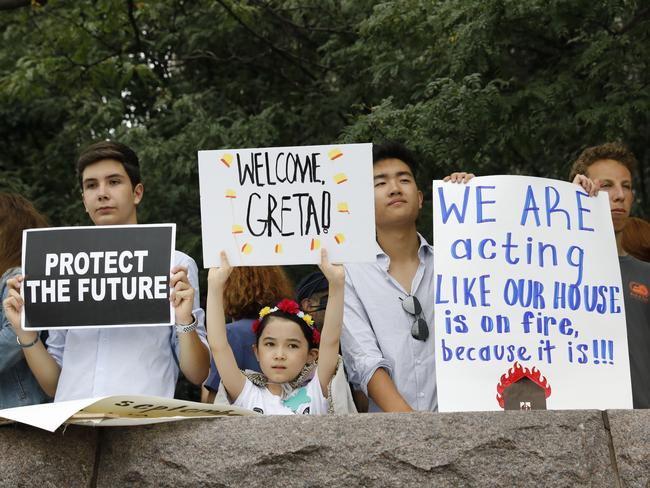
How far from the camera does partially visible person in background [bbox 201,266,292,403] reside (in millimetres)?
4473

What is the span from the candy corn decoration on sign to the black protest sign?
0.23 metres

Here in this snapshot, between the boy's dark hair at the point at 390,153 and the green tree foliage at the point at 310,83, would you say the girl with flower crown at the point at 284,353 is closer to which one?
the boy's dark hair at the point at 390,153

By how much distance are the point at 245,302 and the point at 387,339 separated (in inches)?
24.5

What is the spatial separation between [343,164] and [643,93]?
10.1ft

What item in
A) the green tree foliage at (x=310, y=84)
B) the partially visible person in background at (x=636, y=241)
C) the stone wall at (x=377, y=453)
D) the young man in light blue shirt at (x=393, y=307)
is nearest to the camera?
the stone wall at (x=377, y=453)

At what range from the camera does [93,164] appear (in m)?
4.54

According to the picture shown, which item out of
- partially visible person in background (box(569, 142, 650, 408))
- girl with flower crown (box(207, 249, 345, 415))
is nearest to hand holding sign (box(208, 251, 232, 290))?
girl with flower crown (box(207, 249, 345, 415))

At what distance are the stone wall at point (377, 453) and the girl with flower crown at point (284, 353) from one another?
573 mm

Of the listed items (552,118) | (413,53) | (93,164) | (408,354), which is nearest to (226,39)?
(413,53)

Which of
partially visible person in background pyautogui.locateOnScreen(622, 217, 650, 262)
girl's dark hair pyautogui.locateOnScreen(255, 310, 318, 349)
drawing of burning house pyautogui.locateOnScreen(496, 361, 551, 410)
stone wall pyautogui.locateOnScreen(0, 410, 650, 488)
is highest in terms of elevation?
partially visible person in background pyautogui.locateOnScreen(622, 217, 650, 262)

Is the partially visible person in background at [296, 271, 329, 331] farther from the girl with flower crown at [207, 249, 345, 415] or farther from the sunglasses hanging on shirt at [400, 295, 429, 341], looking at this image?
the sunglasses hanging on shirt at [400, 295, 429, 341]

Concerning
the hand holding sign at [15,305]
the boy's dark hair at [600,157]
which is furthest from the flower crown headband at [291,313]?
the boy's dark hair at [600,157]

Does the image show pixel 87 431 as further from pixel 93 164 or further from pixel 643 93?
pixel 643 93

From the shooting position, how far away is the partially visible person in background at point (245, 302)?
4.47m
